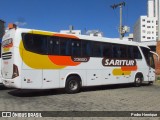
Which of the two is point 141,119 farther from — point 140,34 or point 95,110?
point 140,34

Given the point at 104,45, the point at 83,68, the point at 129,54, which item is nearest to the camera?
the point at 83,68

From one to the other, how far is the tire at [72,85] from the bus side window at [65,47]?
134cm

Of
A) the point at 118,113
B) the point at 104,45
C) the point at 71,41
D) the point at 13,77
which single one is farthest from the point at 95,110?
the point at 104,45

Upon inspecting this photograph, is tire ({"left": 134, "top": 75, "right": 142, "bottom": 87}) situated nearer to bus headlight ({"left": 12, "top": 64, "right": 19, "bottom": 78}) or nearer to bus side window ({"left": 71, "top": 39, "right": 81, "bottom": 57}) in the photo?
bus side window ({"left": 71, "top": 39, "right": 81, "bottom": 57})

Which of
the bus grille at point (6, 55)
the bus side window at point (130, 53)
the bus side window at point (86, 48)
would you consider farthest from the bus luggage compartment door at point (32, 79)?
the bus side window at point (130, 53)

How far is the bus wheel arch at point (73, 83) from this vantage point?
15673 millimetres

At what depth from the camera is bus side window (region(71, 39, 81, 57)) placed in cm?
1593

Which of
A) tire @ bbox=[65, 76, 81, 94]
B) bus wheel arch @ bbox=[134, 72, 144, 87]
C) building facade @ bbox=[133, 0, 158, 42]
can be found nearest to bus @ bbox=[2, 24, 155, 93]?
tire @ bbox=[65, 76, 81, 94]

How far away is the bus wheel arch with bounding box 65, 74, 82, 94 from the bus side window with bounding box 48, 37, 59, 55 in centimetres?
162

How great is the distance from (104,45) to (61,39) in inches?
135

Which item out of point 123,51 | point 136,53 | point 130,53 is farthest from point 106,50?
point 136,53

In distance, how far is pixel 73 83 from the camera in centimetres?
1600

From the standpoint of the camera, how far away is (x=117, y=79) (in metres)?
19.0

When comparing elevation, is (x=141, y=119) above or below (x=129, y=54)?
below
